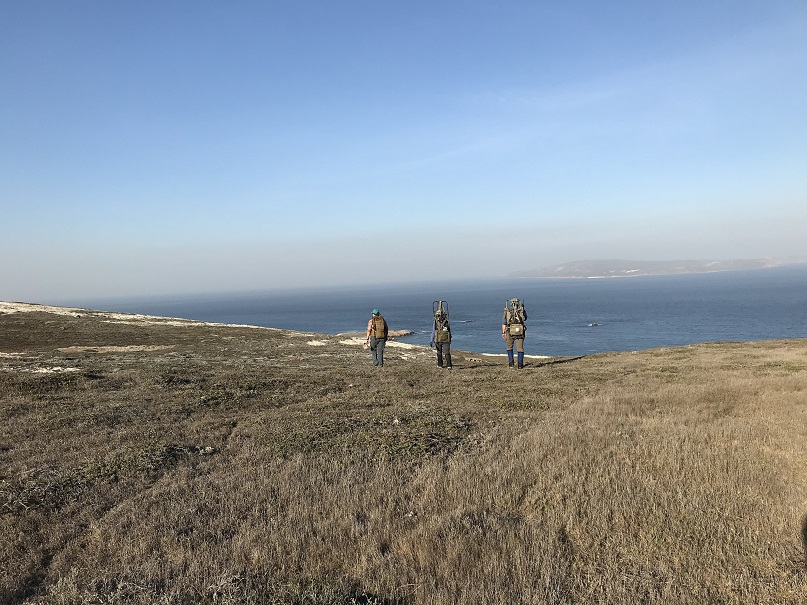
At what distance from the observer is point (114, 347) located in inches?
1345

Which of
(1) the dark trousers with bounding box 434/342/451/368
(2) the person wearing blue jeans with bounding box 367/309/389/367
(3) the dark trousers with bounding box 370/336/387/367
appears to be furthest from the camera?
(1) the dark trousers with bounding box 434/342/451/368

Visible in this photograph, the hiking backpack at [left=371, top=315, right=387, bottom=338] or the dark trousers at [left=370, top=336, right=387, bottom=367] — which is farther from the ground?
the hiking backpack at [left=371, top=315, right=387, bottom=338]

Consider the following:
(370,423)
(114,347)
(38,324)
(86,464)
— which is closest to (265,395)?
(370,423)

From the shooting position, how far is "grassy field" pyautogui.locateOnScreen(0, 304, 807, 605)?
15.6 feet

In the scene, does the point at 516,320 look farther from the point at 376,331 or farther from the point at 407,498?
the point at 407,498

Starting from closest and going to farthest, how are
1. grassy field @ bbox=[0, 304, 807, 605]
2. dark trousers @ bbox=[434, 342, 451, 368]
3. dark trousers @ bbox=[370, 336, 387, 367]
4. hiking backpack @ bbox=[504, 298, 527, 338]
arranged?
grassy field @ bbox=[0, 304, 807, 605] → hiking backpack @ bbox=[504, 298, 527, 338] → dark trousers @ bbox=[370, 336, 387, 367] → dark trousers @ bbox=[434, 342, 451, 368]

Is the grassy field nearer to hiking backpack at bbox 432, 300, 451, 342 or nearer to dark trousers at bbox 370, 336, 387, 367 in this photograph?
hiking backpack at bbox 432, 300, 451, 342

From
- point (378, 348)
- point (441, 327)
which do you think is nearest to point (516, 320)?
point (441, 327)

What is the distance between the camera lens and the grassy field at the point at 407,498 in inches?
187

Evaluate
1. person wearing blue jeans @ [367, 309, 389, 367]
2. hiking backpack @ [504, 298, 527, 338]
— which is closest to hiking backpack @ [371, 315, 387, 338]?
person wearing blue jeans @ [367, 309, 389, 367]

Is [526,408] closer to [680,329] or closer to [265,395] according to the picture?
[265,395]

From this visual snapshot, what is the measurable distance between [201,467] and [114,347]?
31.1 meters

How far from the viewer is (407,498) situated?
22.7ft

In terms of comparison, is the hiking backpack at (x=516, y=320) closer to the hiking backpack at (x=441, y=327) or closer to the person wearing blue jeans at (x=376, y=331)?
the hiking backpack at (x=441, y=327)
